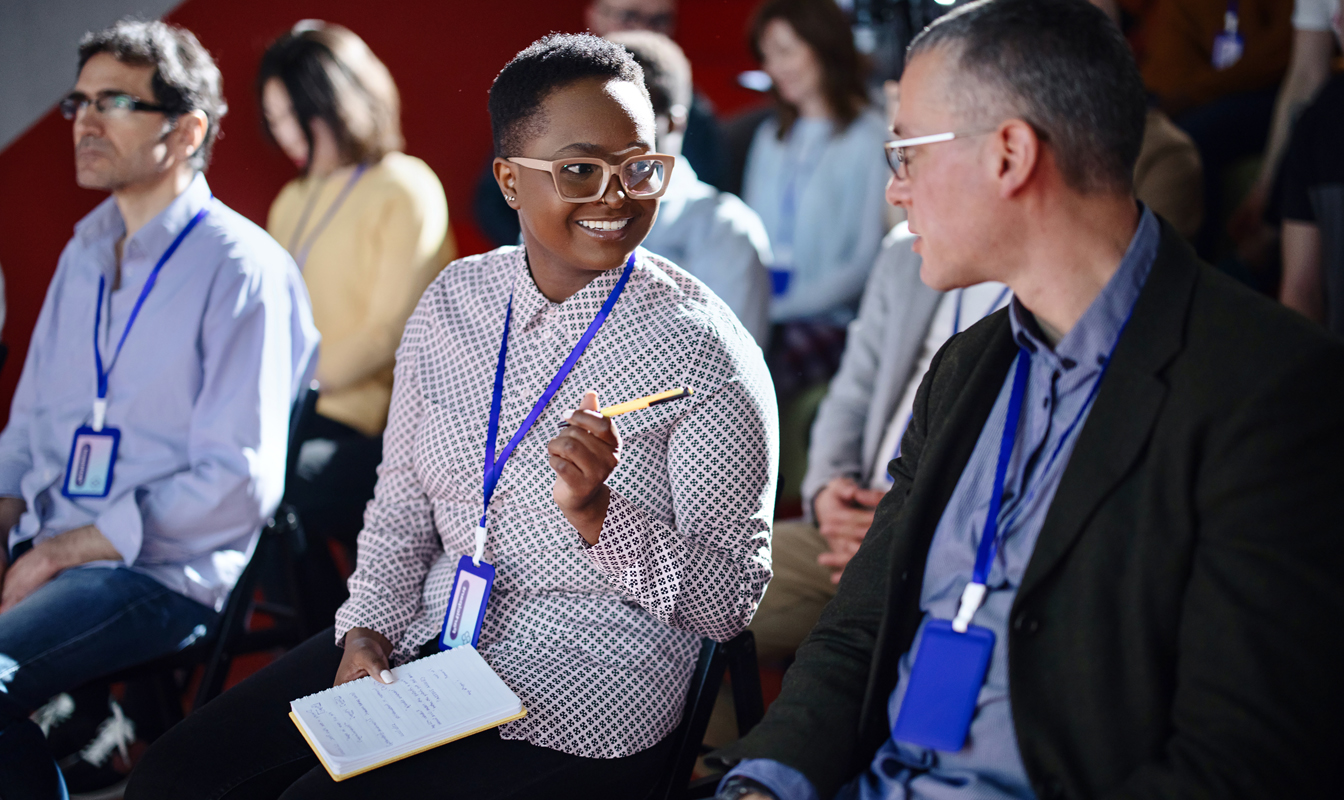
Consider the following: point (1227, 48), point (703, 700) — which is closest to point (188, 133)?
point (703, 700)

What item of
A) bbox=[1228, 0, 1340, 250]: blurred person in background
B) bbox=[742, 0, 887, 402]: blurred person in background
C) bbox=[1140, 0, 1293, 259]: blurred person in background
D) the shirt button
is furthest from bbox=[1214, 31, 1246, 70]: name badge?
the shirt button

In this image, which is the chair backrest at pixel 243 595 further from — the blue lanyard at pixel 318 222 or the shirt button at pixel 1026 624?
the shirt button at pixel 1026 624

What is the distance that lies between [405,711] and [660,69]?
1.80 m

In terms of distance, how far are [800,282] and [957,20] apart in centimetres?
249

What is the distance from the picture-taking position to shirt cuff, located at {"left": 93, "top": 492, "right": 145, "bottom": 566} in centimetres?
200

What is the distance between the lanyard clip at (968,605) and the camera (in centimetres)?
119

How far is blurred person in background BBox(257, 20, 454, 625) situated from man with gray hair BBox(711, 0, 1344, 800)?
168 centimetres

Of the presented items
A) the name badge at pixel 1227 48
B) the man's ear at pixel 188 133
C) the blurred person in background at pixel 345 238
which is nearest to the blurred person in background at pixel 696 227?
the blurred person in background at pixel 345 238

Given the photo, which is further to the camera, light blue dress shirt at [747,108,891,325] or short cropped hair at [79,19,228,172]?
light blue dress shirt at [747,108,891,325]

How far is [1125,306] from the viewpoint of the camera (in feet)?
3.79

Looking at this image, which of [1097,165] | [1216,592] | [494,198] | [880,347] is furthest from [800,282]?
[1216,592]

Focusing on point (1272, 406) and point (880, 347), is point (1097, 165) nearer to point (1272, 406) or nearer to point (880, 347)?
point (1272, 406)

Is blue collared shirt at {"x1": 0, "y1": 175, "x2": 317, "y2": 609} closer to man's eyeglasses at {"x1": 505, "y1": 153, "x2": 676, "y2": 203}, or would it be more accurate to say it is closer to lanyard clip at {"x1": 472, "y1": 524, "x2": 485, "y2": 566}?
lanyard clip at {"x1": 472, "y1": 524, "x2": 485, "y2": 566}

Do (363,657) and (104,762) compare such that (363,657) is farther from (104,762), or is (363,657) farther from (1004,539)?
(104,762)
